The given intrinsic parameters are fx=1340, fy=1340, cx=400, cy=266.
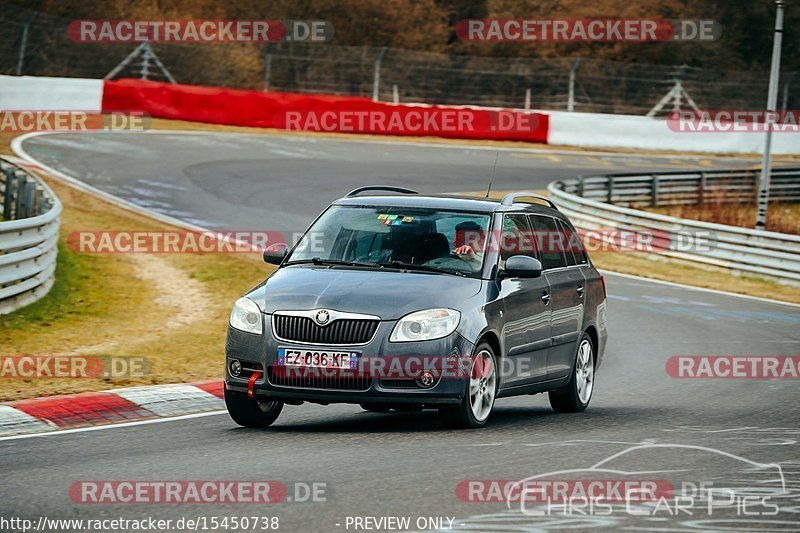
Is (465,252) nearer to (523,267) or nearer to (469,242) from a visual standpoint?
(469,242)

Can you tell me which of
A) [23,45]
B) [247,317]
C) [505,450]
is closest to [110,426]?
[247,317]

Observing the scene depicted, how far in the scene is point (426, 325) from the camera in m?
9.27

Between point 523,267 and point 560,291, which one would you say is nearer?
point 523,267

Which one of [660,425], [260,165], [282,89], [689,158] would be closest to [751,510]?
[660,425]

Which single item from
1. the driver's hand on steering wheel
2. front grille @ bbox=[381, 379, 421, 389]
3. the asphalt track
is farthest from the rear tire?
the driver's hand on steering wheel

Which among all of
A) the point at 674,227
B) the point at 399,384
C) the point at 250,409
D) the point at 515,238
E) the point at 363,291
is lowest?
the point at 674,227

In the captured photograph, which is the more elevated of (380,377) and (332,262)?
(332,262)

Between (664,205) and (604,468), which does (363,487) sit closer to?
(604,468)

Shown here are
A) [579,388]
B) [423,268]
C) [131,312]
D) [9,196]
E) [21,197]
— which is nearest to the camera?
[423,268]

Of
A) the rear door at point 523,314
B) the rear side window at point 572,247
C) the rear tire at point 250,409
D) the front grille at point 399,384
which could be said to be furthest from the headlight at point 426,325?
the rear side window at point 572,247

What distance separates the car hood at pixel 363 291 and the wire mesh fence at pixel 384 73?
1452 inches

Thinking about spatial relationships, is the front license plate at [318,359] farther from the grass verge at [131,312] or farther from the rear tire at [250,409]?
the grass verge at [131,312]

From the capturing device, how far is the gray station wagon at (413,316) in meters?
9.20

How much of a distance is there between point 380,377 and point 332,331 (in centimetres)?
46
